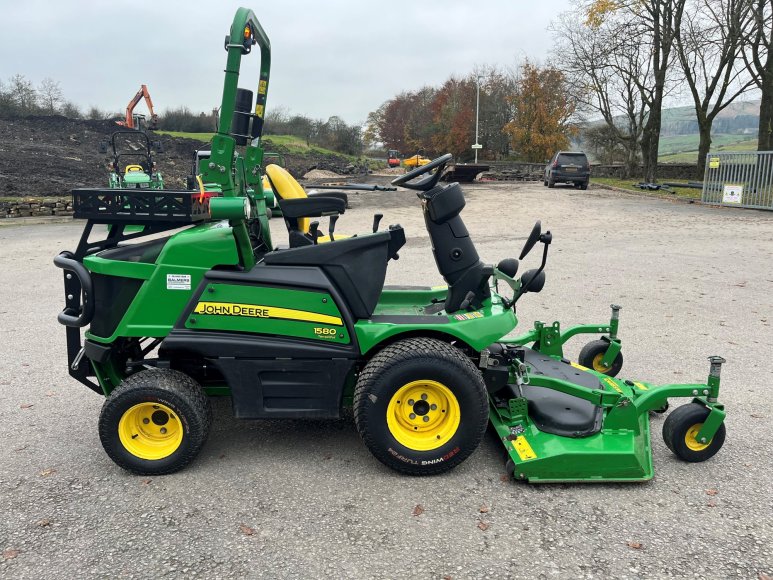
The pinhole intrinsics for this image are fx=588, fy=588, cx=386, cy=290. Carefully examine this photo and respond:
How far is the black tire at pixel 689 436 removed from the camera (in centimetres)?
331

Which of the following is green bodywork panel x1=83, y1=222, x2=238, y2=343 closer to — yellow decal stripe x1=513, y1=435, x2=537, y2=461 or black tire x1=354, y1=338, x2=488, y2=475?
black tire x1=354, y1=338, x2=488, y2=475

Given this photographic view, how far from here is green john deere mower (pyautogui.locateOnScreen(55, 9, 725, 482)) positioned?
10.3 feet

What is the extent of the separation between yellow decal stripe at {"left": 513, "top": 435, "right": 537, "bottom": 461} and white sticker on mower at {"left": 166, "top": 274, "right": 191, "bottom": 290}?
2.01m

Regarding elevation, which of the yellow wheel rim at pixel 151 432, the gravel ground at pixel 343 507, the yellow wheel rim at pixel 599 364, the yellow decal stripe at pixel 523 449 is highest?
the yellow wheel rim at pixel 599 364

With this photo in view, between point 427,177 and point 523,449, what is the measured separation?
1.70m

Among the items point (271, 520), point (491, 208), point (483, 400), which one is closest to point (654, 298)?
point (483, 400)

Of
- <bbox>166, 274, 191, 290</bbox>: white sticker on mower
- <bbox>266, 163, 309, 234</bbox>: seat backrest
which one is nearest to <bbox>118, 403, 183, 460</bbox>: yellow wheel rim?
<bbox>166, 274, 191, 290</bbox>: white sticker on mower

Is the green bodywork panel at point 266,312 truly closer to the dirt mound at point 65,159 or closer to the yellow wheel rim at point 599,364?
the yellow wheel rim at point 599,364

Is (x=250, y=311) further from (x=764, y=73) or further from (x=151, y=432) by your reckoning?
(x=764, y=73)

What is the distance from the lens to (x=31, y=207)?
56.2ft

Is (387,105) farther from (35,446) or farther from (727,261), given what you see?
(35,446)

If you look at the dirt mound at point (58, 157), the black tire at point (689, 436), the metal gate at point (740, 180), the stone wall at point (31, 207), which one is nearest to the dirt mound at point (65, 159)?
the dirt mound at point (58, 157)

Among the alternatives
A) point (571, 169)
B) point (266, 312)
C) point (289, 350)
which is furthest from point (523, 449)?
point (571, 169)

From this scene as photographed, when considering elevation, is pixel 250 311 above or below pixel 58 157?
below
